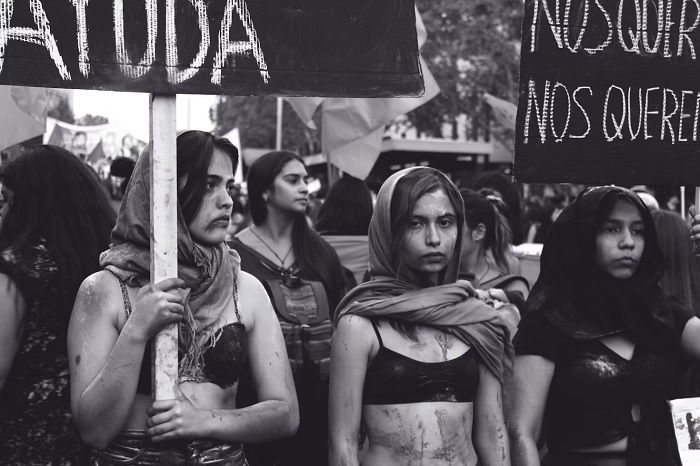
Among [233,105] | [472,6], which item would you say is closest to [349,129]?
[472,6]

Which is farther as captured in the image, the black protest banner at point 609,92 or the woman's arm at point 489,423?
the black protest banner at point 609,92

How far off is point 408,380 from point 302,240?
2.04 m

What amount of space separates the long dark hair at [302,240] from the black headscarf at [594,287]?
5.28 feet

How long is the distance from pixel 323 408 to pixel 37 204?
1735 mm

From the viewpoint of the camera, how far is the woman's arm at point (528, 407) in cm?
331

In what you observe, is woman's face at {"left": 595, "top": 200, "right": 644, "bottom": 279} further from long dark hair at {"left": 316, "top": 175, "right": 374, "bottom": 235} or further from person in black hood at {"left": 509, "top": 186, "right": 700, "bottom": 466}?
long dark hair at {"left": 316, "top": 175, "right": 374, "bottom": 235}

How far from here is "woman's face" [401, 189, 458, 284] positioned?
10.7 ft

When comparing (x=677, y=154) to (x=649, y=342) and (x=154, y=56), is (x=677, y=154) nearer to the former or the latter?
(x=649, y=342)

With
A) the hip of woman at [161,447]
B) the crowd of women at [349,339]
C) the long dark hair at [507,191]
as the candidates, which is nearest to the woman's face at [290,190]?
the long dark hair at [507,191]

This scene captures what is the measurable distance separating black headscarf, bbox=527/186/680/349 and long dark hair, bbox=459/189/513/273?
5.13ft

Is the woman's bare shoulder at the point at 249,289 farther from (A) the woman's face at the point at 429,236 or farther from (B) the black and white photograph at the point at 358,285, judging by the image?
(A) the woman's face at the point at 429,236

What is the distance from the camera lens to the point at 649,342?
3.37 meters

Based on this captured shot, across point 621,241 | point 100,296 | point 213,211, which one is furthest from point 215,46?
point 621,241

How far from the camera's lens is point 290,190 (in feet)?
17.1
